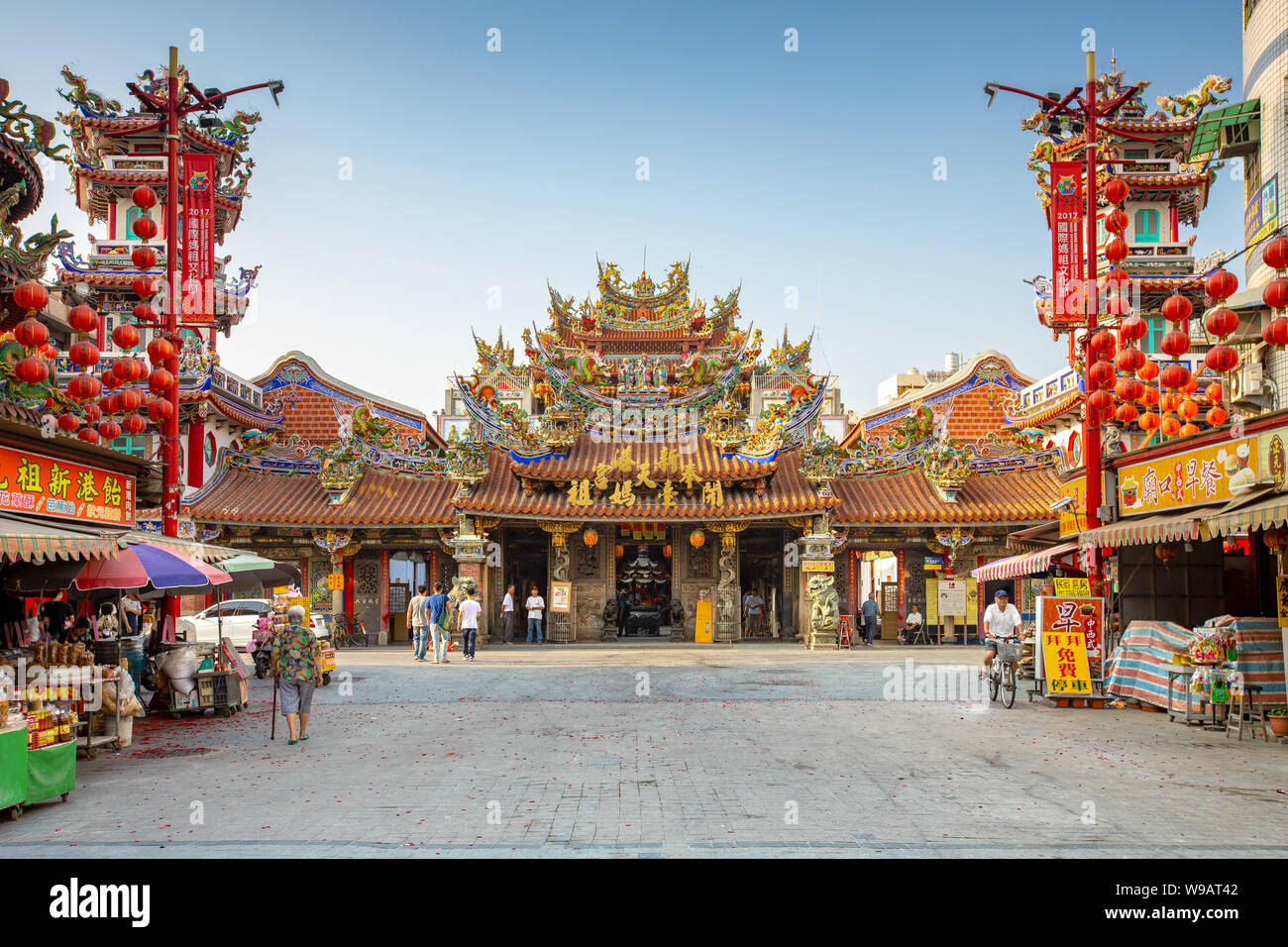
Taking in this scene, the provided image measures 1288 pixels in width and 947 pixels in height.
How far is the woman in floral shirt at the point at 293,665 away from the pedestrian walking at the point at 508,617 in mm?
13826

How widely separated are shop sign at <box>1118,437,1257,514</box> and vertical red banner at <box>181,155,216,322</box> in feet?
49.6

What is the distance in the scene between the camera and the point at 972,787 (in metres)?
8.01

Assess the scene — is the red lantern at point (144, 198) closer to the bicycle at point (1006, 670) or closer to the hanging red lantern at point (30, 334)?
the hanging red lantern at point (30, 334)

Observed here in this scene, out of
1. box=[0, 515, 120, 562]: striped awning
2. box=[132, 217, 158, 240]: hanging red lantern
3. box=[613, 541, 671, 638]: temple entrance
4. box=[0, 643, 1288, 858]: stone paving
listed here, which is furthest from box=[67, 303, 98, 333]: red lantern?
box=[613, 541, 671, 638]: temple entrance

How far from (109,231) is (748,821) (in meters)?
29.4

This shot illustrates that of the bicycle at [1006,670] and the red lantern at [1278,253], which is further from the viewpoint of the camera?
the bicycle at [1006,670]

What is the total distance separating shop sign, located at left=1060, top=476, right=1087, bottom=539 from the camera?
15.1 meters

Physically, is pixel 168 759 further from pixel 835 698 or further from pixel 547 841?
pixel 835 698

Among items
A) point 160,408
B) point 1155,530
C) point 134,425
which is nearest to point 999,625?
point 1155,530

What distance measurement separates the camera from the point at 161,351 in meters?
13.1

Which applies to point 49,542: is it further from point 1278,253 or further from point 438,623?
point 1278,253

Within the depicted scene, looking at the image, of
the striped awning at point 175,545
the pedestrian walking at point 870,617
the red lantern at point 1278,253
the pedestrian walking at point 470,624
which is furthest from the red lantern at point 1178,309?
the pedestrian walking at point 870,617

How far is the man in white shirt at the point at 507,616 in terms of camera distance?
81.1 feet

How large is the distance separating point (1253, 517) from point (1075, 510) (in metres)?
5.51
